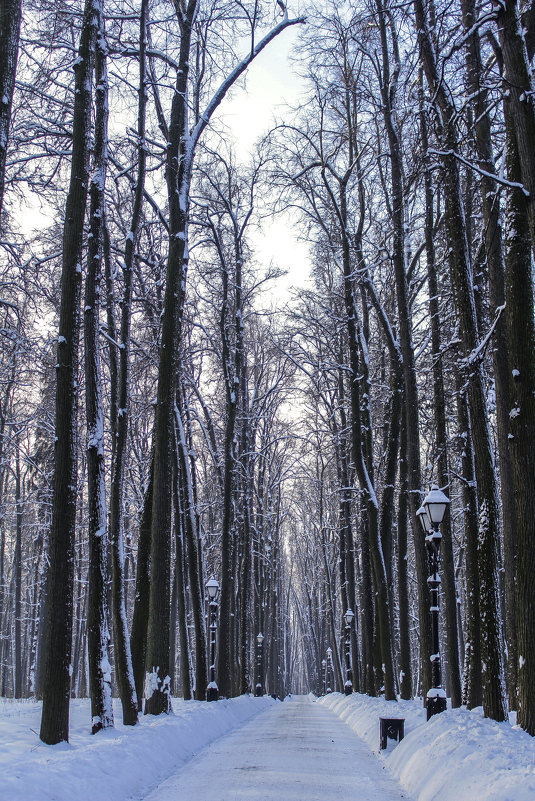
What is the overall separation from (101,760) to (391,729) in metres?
4.96

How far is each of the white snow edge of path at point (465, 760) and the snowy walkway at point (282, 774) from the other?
285 millimetres

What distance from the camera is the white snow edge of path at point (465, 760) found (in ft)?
16.1

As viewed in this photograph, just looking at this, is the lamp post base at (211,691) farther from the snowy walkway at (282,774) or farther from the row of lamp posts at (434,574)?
the row of lamp posts at (434,574)

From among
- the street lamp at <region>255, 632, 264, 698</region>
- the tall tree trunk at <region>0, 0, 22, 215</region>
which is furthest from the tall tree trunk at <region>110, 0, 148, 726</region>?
the street lamp at <region>255, 632, 264, 698</region>

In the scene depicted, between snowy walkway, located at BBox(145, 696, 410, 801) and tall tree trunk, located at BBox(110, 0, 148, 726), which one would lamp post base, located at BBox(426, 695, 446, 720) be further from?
tall tree trunk, located at BBox(110, 0, 148, 726)

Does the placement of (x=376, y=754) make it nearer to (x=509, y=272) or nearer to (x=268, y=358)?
(x=509, y=272)

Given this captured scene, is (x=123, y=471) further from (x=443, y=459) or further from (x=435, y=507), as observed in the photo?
(x=443, y=459)

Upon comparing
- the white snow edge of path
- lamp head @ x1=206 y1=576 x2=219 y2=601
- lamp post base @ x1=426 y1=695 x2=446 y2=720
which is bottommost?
lamp post base @ x1=426 y1=695 x2=446 y2=720

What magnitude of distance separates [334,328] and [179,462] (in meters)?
6.55

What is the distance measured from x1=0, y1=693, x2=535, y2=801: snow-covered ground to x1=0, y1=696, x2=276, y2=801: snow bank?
0.03 ft

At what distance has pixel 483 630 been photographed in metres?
8.45

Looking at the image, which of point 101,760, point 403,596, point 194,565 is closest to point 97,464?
point 101,760

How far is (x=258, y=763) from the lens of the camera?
862cm

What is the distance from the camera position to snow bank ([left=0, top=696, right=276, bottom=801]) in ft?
18.7
